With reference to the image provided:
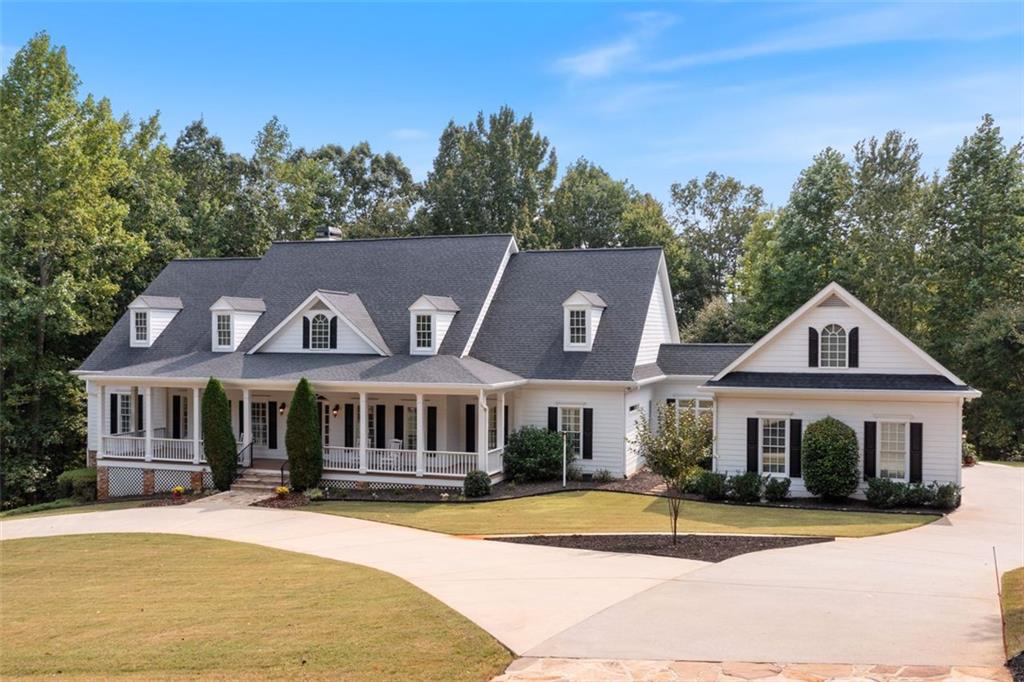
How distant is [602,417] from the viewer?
2716cm

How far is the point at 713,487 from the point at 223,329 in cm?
1859

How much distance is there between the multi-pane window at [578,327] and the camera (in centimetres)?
2838

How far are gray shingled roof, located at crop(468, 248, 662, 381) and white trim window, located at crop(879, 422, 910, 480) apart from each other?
7.39 meters

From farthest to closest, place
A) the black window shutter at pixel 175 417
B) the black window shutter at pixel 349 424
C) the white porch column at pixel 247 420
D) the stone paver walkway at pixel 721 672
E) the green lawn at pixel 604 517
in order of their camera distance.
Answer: the black window shutter at pixel 175 417 < the black window shutter at pixel 349 424 < the white porch column at pixel 247 420 < the green lawn at pixel 604 517 < the stone paver walkway at pixel 721 672

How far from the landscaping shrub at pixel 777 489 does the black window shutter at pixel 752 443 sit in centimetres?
113

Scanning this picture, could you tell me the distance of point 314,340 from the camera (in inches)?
1174

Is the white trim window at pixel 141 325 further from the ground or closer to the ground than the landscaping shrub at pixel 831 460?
further from the ground

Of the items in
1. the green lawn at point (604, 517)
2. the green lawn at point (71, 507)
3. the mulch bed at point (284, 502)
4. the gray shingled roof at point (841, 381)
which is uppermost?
the gray shingled roof at point (841, 381)

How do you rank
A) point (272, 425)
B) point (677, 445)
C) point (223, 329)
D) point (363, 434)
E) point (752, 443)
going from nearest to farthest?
point (677, 445), point (752, 443), point (363, 434), point (272, 425), point (223, 329)

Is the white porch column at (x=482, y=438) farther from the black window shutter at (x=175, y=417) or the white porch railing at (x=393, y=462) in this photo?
the black window shutter at (x=175, y=417)

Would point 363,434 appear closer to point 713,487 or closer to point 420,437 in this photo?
point 420,437

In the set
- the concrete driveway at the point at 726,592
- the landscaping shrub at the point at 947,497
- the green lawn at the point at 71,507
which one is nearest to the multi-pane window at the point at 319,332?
the green lawn at the point at 71,507

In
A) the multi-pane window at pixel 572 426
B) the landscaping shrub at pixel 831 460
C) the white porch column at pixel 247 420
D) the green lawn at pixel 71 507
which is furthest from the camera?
the white porch column at pixel 247 420

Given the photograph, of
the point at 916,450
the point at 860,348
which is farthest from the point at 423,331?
the point at 916,450
